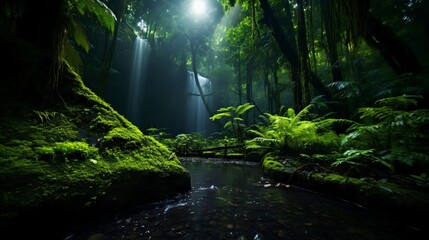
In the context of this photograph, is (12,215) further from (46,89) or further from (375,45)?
(375,45)

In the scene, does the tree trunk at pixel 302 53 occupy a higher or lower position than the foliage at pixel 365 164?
higher

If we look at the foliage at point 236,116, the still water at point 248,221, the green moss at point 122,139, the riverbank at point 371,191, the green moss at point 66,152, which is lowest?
the still water at point 248,221

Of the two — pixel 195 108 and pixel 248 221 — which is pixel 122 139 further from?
pixel 195 108

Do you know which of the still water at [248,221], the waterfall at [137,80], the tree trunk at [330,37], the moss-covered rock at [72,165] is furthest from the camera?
the waterfall at [137,80]

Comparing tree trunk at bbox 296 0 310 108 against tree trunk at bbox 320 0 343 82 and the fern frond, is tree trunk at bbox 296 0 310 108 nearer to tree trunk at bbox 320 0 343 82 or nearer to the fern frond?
tree trunk at bbox 320 0 343 82

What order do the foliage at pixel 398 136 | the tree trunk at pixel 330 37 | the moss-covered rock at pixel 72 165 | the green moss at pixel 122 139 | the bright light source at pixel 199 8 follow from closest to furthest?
the moss-covered rock at pixel 72 165
the tree trunk at pixel 330 37
the green moss at pixel 122 139
the foliage at pixel 398 136
the bright light source at pixel 199 8

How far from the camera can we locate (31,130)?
254 cm

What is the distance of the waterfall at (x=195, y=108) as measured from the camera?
2576cm

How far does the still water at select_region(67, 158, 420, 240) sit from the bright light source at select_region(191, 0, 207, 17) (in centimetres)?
1447

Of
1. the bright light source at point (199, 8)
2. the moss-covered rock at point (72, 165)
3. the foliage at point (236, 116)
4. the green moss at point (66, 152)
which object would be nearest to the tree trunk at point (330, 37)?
the moss-covered rock at point (72, 165)

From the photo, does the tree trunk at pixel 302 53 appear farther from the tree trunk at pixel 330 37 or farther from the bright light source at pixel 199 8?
the bright light source at pixel 199 8

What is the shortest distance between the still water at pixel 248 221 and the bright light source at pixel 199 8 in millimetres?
14473

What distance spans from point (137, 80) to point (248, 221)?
20.6 m

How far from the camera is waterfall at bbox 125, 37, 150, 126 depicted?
20.1 meters
